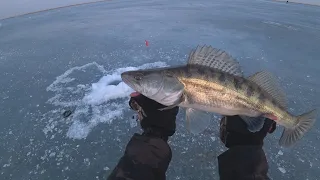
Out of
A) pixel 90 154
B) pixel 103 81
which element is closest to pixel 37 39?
pixel 103 81

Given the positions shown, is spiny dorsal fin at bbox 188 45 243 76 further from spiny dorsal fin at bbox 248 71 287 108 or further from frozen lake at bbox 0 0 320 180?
frozen lake at bbox 0 0 320 180

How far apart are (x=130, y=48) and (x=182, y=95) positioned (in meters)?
3.53

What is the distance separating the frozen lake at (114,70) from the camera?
2844mm

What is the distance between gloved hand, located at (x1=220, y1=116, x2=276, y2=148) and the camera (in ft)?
7.91

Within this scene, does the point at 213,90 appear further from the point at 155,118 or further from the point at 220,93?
the point at 155,118

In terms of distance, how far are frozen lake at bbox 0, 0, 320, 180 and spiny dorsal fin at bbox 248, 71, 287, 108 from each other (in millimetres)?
821

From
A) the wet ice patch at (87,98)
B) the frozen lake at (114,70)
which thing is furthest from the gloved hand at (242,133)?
the wet ice patch at (87,98)

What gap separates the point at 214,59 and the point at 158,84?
45 centimetres

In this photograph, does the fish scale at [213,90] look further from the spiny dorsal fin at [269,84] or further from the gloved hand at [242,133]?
the gloved hand at [242,133]

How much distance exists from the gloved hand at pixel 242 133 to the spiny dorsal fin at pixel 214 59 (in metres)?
0.52

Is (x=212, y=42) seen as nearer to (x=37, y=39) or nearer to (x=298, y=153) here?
(x=298, y=153)

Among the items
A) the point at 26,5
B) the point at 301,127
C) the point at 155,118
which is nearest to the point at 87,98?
the point at 155,118

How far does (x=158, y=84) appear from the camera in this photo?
2100 mm

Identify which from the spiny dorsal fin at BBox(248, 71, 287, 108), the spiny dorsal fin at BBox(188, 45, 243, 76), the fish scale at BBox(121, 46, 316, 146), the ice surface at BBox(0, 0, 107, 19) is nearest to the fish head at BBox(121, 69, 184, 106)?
the fish scale at BBox(121, 46, 316, 146)
